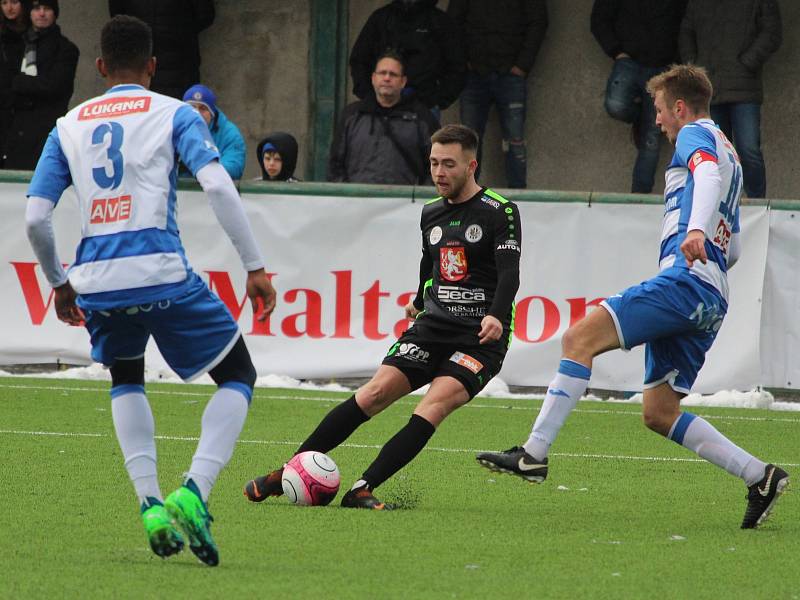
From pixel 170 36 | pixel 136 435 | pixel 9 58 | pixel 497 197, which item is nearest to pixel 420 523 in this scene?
pixel 136 435

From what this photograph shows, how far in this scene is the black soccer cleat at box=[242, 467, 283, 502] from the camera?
6195 millimetres

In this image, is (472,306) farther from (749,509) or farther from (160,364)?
(160,364)

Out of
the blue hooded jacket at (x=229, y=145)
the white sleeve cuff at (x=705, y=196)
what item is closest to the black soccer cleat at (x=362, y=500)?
the white sleeve cuff at (x=705, y=196)

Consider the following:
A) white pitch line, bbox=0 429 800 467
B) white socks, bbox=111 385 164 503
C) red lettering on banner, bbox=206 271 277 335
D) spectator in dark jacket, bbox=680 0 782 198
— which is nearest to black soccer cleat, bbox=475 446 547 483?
white socks, bbox=111 385 164 503

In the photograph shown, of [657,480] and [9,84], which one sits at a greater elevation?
[9,84]

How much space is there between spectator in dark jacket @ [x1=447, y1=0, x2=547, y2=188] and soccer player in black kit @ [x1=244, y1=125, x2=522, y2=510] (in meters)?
6.26

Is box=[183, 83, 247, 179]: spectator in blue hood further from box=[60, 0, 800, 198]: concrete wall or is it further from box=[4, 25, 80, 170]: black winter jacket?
box=[60, 0, 800, 198]: concrete wall

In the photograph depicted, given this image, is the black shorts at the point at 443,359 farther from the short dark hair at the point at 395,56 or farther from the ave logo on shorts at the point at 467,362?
the short dark hair at the point at 395,56

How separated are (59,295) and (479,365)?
6.78ft

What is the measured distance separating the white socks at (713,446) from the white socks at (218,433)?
1959 millimetres

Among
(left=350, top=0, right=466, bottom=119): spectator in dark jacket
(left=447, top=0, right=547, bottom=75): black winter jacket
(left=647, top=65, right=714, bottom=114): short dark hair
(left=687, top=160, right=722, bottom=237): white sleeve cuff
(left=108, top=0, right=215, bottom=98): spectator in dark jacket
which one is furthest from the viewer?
(left=108, top=0, right=215, bottom=98): spectator in dark jacket

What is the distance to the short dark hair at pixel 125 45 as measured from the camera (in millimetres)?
5004

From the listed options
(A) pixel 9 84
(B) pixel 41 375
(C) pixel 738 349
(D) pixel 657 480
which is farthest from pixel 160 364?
(D) pixel 657 480

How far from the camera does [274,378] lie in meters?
11.0
